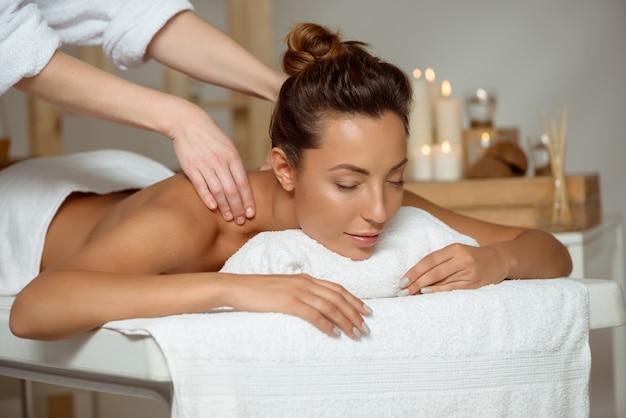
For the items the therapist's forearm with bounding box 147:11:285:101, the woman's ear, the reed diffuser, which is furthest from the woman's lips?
the reed diffuser

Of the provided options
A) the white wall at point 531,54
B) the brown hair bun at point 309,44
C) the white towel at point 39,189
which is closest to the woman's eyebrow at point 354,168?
the brown hair bun at point 309,44

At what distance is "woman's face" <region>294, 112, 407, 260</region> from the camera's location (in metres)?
1.32

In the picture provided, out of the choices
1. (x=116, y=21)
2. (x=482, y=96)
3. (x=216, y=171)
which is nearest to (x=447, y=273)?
(x=216, y=171)

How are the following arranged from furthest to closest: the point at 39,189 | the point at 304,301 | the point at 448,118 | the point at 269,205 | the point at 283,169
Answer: the point at 448,118 < the point at 39,189 < the point at 269,205 < the point at 283,169 < the point at 304,301

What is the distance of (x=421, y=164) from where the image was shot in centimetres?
261

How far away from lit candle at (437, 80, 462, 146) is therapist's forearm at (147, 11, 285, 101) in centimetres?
93

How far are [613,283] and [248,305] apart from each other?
556 mm

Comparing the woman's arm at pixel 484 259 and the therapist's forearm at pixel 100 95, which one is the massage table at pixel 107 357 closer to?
the woman's arm at pixel 484 259

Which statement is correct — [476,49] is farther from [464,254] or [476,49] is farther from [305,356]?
[305,356]

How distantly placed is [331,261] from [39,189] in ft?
2.33

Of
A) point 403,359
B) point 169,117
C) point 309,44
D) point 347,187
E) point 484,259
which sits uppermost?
point 309,44

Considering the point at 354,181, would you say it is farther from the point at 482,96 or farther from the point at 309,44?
the point at 482,96

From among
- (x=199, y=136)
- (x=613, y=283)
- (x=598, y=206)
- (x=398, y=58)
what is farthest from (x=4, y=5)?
(x=398, y=58)

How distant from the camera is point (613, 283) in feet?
4.49
